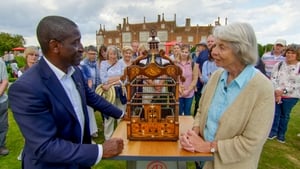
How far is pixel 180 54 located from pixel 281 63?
1.91m

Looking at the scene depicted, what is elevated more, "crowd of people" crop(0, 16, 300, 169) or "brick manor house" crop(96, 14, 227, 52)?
"brick manor house" crop(96, 14, 227, 52)

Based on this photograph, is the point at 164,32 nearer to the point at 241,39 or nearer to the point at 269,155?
the point at 269,155

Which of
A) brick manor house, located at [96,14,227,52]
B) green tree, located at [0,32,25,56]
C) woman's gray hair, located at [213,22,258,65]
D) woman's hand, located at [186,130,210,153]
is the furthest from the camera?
brick manor house, located at [96,14,227,52]

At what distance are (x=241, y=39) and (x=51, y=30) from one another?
1.11 meters

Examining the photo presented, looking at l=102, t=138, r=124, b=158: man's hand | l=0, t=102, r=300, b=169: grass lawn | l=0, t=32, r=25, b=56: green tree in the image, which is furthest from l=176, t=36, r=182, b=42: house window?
l=102, t=138, r=124, b=158: man's hand

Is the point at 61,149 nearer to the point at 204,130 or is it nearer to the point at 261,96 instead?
the point at 204,130

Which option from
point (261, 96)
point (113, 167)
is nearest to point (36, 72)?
point (261, 96)

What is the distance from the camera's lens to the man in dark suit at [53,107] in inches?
51.7

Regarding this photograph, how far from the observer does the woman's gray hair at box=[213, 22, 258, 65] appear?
4.98 feet

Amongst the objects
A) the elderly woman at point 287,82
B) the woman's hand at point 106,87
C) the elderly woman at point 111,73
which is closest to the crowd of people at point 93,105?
the woman's hand at point 106,87

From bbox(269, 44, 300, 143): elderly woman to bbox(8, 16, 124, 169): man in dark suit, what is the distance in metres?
3.92

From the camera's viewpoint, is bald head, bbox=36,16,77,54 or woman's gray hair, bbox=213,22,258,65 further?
woman's gray hair, bbox=213,22,258,65

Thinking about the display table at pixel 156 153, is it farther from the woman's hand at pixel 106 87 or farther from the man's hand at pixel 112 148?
the woman's hand at pixel 106 87

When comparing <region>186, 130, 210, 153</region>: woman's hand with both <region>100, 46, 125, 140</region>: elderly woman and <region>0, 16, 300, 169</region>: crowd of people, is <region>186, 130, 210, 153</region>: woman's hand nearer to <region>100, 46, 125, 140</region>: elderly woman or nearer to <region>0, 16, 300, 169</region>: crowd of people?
<region>0, 16, 300, 169</region>: crowd of people
